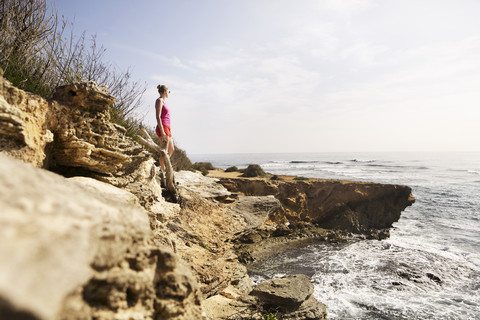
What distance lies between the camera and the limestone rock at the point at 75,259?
85 centimetres

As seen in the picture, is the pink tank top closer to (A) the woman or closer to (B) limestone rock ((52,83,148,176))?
(A) the woman

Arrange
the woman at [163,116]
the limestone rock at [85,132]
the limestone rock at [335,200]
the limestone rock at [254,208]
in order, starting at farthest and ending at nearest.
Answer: the limestone rock at [335,200]
the limestone rock at [254,208]
the woman at [163,116]
the limestone rock at [85,132]

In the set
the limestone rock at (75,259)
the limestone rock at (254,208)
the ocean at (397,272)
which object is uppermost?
the limestone rock at (75,259)

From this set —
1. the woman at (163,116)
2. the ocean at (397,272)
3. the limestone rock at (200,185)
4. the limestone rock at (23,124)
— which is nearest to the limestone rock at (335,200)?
the ocean at (397,272)

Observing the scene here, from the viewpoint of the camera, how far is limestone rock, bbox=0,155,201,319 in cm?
85

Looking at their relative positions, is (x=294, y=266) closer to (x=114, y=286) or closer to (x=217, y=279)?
(x=217, y=279)

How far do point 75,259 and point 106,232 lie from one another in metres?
0.30

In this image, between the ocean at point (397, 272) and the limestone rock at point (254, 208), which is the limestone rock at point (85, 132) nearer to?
the limestone rock at point (254, 208)

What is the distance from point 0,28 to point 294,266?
10.7 meters

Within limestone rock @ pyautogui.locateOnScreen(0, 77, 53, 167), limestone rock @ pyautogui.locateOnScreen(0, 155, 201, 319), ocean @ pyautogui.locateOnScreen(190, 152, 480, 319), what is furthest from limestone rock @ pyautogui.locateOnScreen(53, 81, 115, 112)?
ocean @ pyautogui.locateOnScreen(190, 152, 480, 319)

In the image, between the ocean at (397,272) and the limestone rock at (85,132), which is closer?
the limestone rock at (85,132)

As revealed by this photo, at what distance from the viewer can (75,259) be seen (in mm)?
1062

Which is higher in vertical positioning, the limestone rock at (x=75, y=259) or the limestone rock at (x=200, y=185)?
the limestone rock at (x=75, y=259)

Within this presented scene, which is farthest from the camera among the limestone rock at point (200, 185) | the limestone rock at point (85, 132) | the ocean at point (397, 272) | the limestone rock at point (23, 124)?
the limestone rock at point (200, 185)
